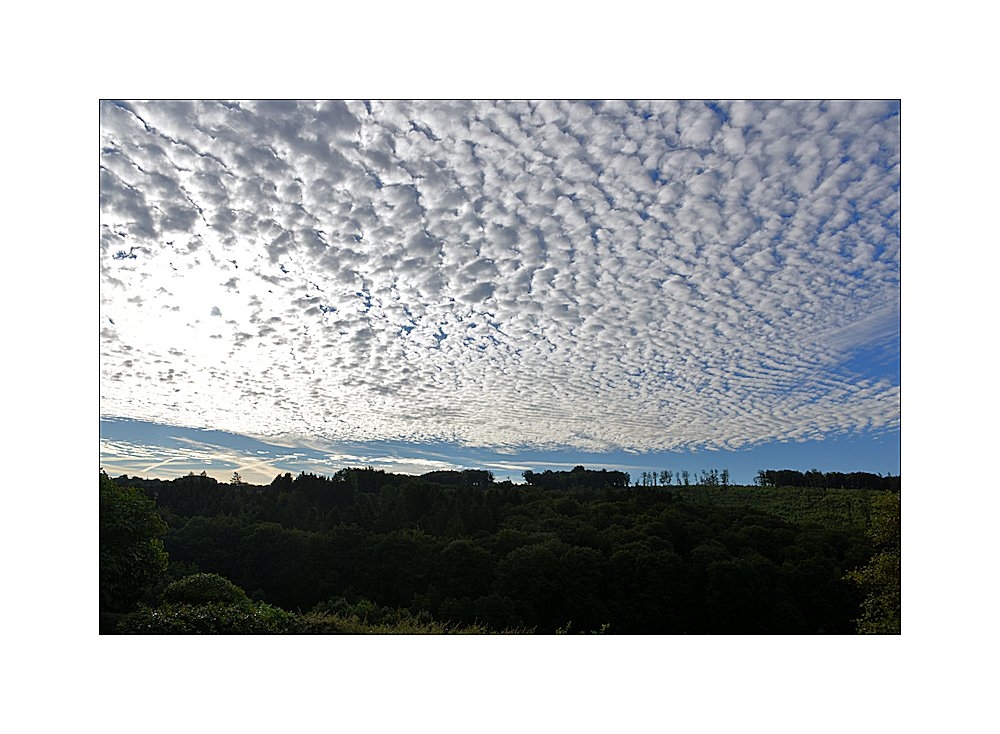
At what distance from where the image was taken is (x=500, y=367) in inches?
385

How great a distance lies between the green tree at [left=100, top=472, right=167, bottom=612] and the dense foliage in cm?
40

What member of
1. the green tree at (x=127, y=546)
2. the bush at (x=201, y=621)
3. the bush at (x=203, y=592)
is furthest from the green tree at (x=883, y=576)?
the green tree at (x=127, y=546)

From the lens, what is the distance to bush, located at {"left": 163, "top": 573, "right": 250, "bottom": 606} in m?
8.52

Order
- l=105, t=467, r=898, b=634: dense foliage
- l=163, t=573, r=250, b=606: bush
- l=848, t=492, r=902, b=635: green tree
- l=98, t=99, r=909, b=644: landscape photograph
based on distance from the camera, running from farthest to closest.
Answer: l=105, t=467, r=898, b=634: dense foliage
l=163, t=573, r=250, b=606: bush
l=98, t=99, r=909, b=644: landscape photograph
l=848, t=492, r=902, b=635: green tree

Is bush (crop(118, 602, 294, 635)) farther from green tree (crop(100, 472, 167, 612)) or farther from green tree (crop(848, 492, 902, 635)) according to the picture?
green tree (crop(848, 492, 902, 635))

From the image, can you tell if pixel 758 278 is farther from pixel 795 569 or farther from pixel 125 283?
pixel 125 283

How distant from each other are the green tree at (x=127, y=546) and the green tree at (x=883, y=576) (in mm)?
10511

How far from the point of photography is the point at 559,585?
9297 mm

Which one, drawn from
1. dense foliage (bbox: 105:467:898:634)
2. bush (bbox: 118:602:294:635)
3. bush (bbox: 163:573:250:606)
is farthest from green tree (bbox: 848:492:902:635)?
bush (bbox: 163:573:250:606)

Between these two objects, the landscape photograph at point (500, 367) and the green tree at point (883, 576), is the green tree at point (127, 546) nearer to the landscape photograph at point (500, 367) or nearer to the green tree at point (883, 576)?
the landscape photograph at point (500, 367)

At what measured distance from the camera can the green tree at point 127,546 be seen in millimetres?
7859

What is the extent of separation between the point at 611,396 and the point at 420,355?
3419 millimetres

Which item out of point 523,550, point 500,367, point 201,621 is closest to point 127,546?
point 201,621

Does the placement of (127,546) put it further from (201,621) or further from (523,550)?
(523,550)
